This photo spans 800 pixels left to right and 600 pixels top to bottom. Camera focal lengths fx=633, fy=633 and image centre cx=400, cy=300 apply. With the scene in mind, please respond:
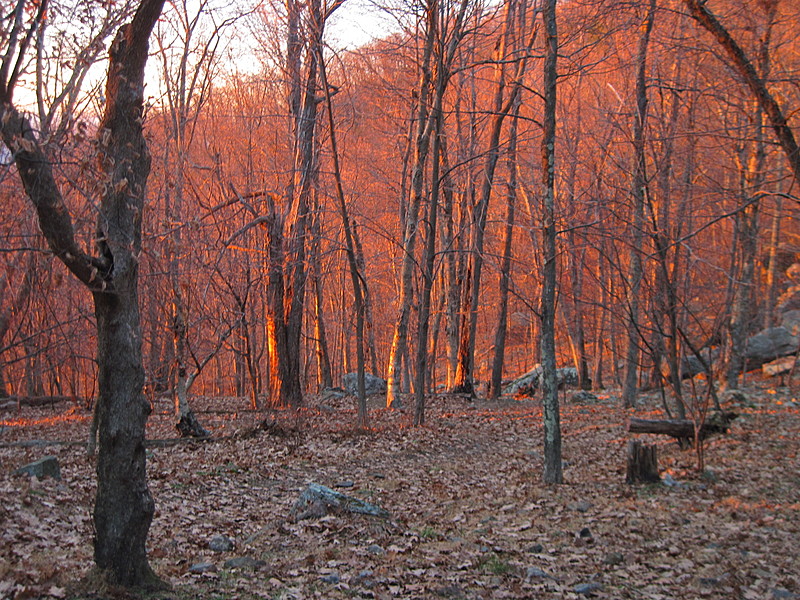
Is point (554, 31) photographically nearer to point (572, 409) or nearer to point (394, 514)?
point (394, 514)

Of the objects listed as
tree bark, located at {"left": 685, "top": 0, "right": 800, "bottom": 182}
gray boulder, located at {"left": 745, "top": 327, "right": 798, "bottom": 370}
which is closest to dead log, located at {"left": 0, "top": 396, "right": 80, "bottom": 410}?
tree bark, located at {"left": 685, "top": 0, "right": 800, "bottom": 182}

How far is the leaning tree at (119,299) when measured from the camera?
166 inches

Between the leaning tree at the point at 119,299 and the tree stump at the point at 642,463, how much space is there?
6.15m

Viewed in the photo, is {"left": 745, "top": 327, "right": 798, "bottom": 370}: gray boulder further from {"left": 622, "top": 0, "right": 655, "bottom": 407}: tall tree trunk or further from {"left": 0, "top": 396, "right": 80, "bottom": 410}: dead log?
{"left": 0, "top": 396, "right": 80, "bottom": 410}: dead log

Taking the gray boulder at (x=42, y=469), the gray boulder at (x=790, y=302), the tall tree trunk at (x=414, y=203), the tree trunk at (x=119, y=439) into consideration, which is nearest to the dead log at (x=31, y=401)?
the tall tree trunk at (x=414, y=203)

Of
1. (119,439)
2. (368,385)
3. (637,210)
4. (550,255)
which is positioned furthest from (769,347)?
(119,439)

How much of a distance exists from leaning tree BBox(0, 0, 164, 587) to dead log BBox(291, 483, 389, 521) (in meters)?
2.68

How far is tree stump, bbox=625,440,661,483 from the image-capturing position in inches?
327

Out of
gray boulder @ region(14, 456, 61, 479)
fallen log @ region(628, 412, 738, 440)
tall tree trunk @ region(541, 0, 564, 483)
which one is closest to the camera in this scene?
gray boulder @ region(14, 456, 61, 479)

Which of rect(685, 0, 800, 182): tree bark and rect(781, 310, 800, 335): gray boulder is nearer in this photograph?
rect(685, 0, 800, 182): tree bark

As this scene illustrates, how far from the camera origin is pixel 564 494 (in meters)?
8.01

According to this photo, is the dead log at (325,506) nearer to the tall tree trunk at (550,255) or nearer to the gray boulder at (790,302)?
the tall tree trunk at (550,255)

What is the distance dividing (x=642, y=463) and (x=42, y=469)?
7.44 m

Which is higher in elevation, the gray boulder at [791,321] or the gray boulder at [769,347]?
the gray boulder at [791,321]
